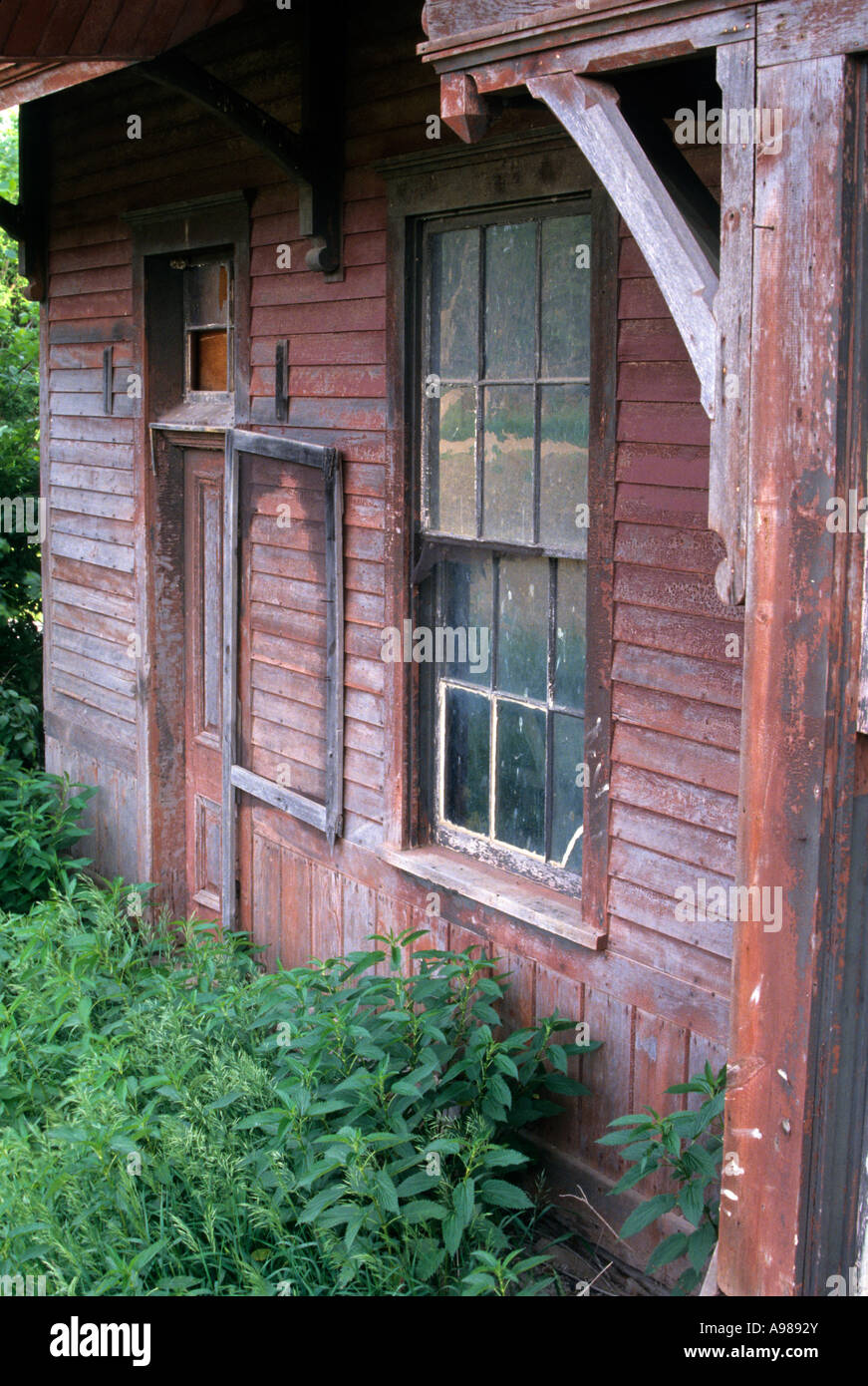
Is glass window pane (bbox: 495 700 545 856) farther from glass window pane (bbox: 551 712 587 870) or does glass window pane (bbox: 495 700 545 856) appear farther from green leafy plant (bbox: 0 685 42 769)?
green leafy plant (bbox: 0 685 42 769)

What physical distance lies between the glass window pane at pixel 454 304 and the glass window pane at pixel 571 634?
31.5 inches

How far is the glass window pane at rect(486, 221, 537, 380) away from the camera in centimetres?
414

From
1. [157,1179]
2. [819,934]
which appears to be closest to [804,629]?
[819,934]

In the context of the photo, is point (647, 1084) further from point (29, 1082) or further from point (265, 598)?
point (265, 598)

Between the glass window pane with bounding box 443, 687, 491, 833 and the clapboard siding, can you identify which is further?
the glass window pane with bounding box 443, 687, 491, 833

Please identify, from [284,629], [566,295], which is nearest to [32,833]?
[284,629]

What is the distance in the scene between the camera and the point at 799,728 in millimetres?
2178

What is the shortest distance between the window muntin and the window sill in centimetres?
7

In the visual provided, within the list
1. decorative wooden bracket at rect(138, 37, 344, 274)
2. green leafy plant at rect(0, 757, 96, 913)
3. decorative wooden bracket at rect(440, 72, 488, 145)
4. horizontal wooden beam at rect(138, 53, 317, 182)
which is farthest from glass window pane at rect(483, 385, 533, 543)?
green leafy plant at rect(0, 757, 96, 913)

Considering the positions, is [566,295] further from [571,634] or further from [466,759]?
[466,759]

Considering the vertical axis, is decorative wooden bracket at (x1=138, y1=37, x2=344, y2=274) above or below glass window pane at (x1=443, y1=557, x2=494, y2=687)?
above

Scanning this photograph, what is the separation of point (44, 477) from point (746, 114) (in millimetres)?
6282

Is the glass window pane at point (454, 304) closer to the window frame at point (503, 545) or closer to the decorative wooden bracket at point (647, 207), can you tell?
the window frame at point (503, 545)

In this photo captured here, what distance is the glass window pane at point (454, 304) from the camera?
437 centimetres
